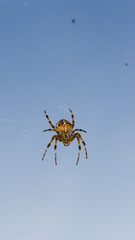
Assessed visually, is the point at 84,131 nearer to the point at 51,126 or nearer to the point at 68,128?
the point at 68,128

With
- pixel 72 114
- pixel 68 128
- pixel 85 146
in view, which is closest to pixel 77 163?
pixel 85 146

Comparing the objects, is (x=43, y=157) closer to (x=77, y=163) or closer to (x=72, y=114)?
(x=77, y=163)

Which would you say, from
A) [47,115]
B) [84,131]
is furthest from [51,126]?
[84,131]

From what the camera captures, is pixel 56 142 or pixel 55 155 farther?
pixel 56 142

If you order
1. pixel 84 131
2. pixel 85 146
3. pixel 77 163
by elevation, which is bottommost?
pixel 77 163

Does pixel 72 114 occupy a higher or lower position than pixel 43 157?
higher

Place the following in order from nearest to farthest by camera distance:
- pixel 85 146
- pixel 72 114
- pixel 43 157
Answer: pixel 43 157
pixel 85 146
pixel 72 114

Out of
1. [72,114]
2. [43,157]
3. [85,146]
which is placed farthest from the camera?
[72,114]
